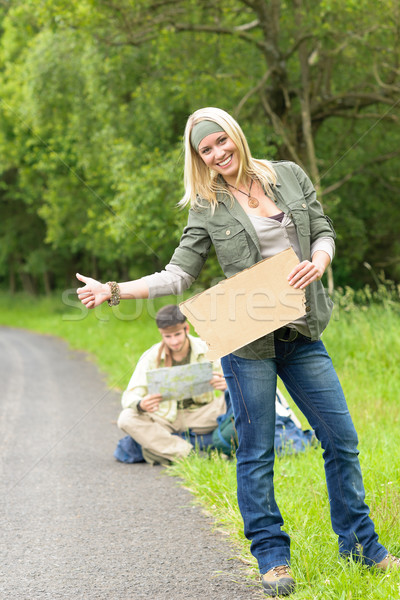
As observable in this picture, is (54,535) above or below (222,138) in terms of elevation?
below

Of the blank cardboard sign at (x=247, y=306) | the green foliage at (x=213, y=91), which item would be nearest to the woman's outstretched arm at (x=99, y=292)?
the blank cardboard sign at (x=247, y=306)

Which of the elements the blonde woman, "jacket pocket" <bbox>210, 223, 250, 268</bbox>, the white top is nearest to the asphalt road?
A: the blonde woman

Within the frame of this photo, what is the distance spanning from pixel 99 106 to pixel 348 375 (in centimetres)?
1013

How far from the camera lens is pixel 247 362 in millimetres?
2949

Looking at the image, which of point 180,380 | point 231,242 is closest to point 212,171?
point 231,242

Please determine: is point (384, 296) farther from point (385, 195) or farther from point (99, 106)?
point (385, 195)

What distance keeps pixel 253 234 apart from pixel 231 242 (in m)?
0.10

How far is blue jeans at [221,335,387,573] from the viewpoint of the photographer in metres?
2.92

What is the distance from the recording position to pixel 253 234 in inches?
114

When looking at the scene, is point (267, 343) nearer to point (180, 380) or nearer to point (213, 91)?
point (180, 380)

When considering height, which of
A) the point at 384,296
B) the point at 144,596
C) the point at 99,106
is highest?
the point at 99,106

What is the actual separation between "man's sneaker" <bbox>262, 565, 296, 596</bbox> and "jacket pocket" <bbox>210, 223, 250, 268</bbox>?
4.27ft

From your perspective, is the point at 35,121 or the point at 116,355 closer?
the point at 116,355

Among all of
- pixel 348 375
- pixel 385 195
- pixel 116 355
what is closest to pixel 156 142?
pixel 116 355
